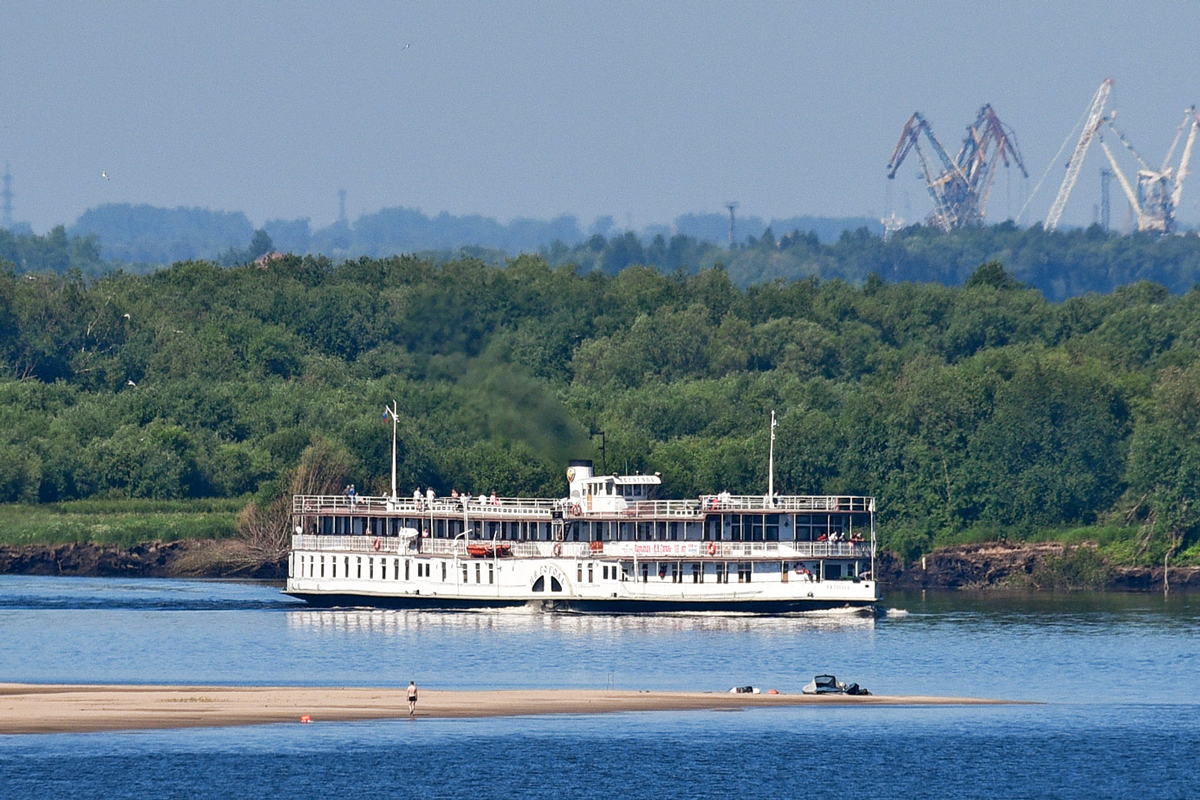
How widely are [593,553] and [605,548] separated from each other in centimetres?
56

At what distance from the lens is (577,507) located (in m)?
97.6

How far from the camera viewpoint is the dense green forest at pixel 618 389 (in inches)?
4813

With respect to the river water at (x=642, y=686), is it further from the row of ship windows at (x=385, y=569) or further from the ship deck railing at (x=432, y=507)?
the ship deck railing at (x=432, y=507)

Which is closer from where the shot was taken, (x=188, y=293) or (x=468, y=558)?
(x=468, y=558)

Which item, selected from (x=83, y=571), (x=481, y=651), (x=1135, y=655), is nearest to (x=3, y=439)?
(x=83, y=571)

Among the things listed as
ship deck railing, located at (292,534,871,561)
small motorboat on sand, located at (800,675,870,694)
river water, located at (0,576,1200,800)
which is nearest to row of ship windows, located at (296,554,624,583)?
ship deck railing, located at (292,534,871,561)

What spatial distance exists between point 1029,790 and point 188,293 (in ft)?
371

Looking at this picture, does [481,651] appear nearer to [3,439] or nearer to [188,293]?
[3,439]

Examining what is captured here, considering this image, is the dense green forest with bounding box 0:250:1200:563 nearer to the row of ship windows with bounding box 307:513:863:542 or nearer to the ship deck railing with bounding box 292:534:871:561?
the row of ship windows with bounding box 307:513:863:542

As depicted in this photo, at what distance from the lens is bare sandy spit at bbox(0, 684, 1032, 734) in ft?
219

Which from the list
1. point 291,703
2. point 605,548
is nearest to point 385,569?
point 605,548

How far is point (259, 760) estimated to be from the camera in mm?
61969

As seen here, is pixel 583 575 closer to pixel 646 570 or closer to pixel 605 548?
pixel 605 548

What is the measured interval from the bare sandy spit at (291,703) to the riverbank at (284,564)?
1779 inches
